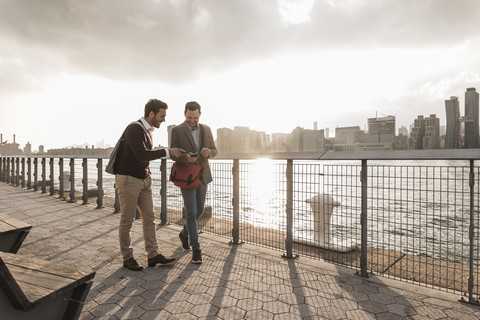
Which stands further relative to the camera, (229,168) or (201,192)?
(229,168)

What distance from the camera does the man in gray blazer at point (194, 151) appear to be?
12.6ft

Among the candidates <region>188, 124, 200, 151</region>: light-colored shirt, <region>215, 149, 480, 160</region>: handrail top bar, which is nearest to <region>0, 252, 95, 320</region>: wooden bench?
<region>188, 124, 200, 151</region>: light-colored shirt

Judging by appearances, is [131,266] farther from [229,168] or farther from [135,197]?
[229,168]

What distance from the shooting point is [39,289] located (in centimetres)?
165

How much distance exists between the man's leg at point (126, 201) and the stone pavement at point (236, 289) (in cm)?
32

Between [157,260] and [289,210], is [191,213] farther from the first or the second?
[289,210]

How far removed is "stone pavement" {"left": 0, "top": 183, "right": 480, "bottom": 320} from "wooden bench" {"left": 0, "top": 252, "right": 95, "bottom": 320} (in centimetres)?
78

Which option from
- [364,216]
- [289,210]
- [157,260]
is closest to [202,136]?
[289,210]

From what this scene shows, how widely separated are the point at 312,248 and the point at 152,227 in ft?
10.6

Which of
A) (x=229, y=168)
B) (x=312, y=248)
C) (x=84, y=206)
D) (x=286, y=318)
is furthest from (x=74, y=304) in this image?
(x=84, y=206)

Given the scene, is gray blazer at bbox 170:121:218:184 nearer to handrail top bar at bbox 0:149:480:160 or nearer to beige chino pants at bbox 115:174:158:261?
handrail top bar at bbox 0:149:480:160

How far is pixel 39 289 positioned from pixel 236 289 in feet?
A: 6.25

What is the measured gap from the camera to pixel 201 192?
412 cm

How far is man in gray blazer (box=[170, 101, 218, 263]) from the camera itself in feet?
12.6
